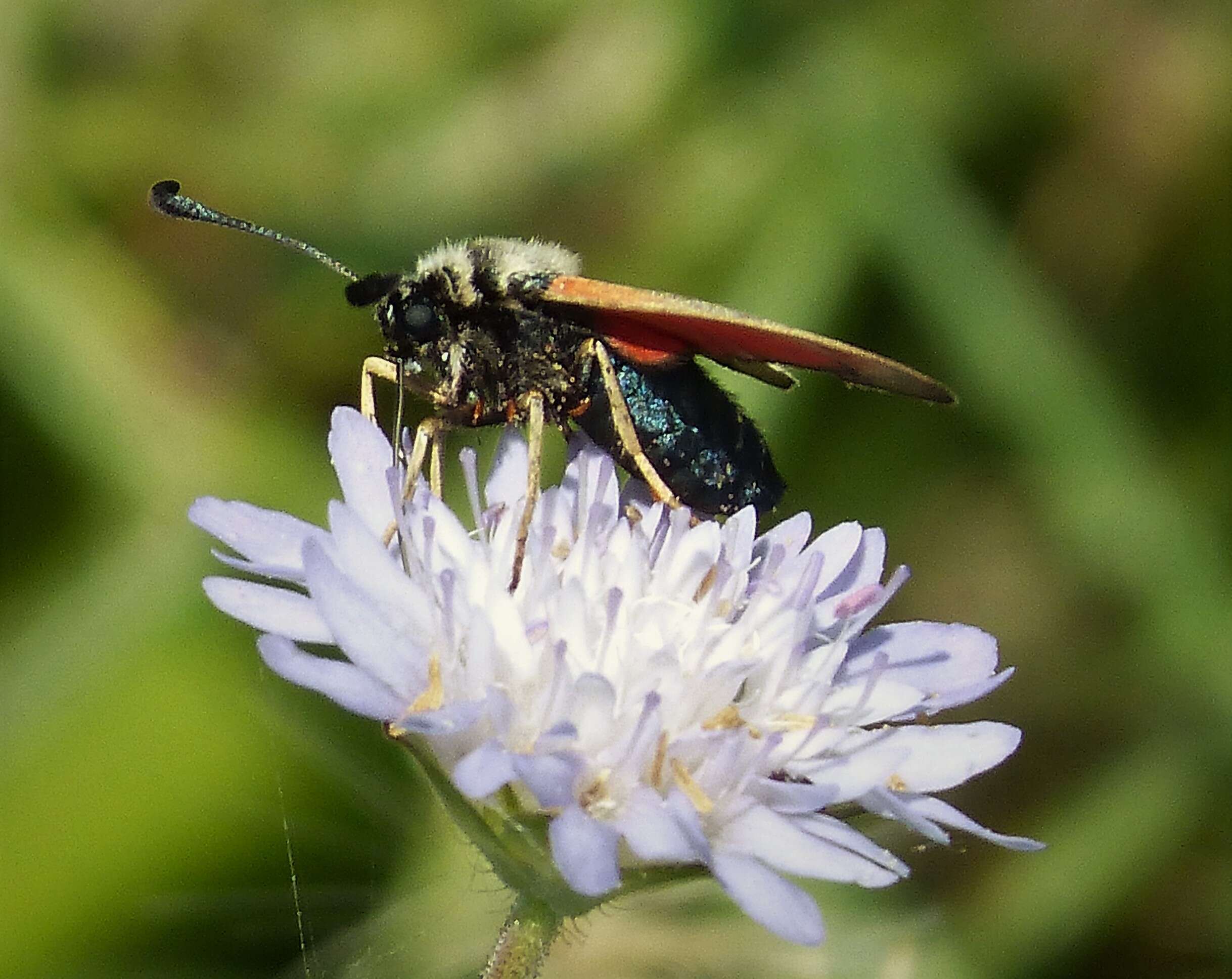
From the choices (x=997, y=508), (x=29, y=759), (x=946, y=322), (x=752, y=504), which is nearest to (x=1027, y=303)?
(x=946, y=322)

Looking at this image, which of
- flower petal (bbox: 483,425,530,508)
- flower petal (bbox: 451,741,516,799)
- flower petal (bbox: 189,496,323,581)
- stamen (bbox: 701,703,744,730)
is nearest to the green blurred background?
flower petal (bbox: 483,425,530,508)

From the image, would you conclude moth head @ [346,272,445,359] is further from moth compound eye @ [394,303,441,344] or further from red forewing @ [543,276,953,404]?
red forewing @ [543,276,953,404]

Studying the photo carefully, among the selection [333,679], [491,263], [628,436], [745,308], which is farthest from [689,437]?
[745,308]

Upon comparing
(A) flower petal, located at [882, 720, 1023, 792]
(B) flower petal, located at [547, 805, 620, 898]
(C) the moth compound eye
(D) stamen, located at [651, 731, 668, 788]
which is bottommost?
(A) flower petal, located at [882, 720, 1023, 792]

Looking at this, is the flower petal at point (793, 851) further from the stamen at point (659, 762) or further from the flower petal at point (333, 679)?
the flower petal at point (333, 679)

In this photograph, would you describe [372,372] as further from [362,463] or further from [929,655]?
[929,655]
